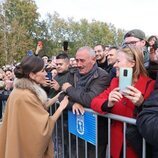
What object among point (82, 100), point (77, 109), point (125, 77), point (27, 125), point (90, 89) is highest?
point (125, 77)

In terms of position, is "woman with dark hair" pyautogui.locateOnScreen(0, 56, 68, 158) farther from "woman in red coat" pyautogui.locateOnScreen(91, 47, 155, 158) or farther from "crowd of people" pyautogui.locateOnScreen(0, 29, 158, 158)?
"woman in red coat" pyautogui.locateOnScreen(91, 47, 155, 158)

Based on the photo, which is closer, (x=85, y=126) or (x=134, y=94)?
(x=134, y=94)

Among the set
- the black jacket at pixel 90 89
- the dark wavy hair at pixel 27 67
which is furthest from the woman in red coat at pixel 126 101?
the dark wavy hair at pixel 27 67

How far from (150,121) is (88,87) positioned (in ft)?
4.67

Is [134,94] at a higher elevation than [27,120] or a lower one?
higher

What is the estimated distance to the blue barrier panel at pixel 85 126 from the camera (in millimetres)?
3301

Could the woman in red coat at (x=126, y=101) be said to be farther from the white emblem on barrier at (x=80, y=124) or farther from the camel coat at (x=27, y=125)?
the camel coat at (x=27, y=125)

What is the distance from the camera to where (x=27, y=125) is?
A: 3525mm

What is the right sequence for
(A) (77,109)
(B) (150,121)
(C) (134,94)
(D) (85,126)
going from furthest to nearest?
(A) (77,109)
(D) (85,126)
(C) (134,94)
(B) (150,121)

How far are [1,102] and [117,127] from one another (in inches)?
179

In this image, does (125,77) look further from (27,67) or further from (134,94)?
(27,67)

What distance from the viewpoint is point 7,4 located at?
5325cm

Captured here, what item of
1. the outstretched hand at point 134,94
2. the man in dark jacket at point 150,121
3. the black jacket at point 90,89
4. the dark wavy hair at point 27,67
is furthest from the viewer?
the dark wavy hair at point 27,67

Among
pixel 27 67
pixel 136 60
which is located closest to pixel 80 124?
pixel 27 67
